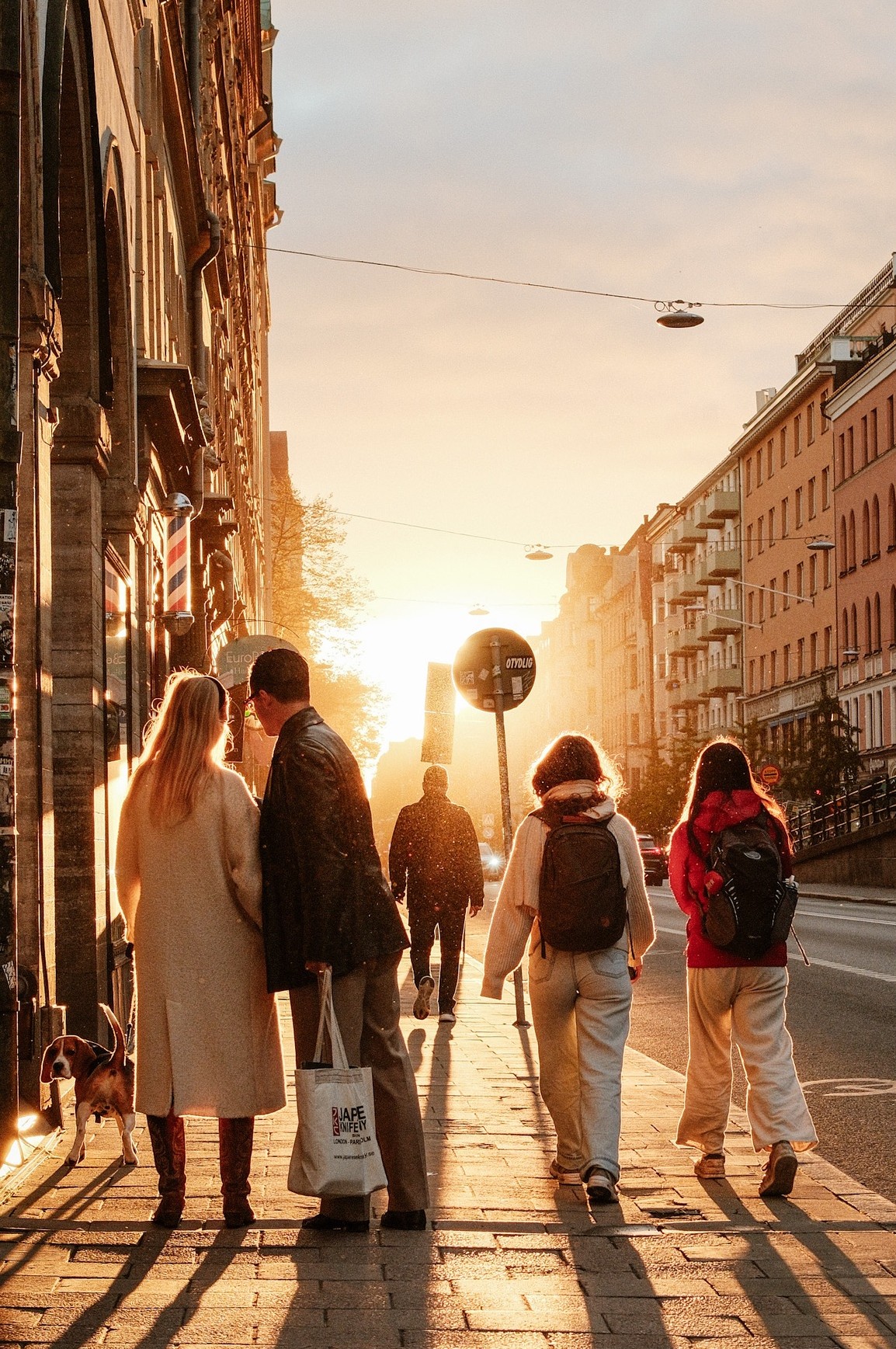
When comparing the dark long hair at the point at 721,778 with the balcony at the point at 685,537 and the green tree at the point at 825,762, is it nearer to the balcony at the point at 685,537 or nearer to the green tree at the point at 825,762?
the green tree at the point at 825,762

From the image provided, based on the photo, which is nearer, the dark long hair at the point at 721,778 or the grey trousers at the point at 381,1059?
the grey trousers at the point at 381,1059

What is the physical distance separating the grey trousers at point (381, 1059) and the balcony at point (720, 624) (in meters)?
78.6

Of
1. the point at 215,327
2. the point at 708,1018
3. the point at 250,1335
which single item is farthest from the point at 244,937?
the point at 215,327

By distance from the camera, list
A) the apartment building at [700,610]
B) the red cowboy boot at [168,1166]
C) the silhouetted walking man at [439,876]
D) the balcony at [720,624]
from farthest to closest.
A: the apartment building at [700,610] → the balcony at [720,624] → the silhouetted walking man at [439,876] → the red cowboy boot at [168,1166]

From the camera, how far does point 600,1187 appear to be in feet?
23.1

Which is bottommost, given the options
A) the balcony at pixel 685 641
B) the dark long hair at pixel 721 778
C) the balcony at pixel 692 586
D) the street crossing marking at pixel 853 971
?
the street crossing marking at pixel 853 971

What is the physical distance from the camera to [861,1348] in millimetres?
4992

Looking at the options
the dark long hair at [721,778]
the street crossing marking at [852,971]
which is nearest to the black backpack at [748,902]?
the dark long hair at [721,778]

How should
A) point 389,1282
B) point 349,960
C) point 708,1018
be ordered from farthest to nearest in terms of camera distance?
point 708,1018, point 349,960, point 389,1282

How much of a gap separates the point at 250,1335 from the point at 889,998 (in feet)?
39.1

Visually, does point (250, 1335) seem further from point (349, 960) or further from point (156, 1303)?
point (349, 960)

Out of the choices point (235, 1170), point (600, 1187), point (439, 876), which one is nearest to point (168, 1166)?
point (235, 1170)

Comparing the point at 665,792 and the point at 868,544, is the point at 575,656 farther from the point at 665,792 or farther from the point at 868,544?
the point at 868,544

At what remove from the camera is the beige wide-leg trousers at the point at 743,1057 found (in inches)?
299
